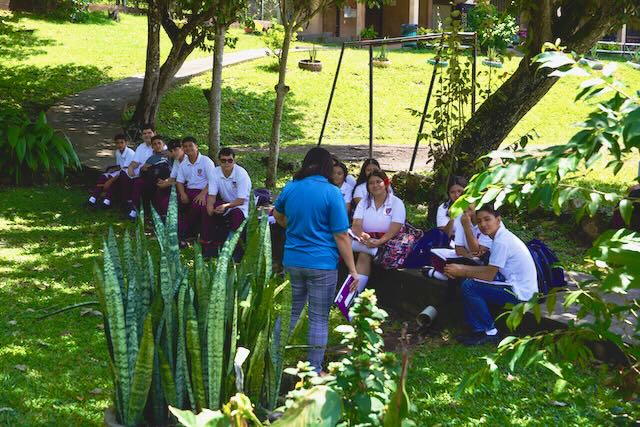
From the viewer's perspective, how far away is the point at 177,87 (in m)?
22.4

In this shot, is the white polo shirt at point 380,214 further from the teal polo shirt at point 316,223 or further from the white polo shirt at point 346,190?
the teal polo shirt at point 316,223

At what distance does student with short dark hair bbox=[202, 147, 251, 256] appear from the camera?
34.3 ft

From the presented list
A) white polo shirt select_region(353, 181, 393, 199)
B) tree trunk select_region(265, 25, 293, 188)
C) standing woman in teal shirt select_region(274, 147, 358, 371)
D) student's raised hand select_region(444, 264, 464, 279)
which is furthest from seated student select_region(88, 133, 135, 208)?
standing woman in teal shirt select_region(274, 147, 358, 371)

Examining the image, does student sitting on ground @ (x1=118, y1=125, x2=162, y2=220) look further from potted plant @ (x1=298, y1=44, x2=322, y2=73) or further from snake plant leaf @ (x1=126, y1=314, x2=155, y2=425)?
potted plant @ (x1=298, y1=44, x2=322, y2=73)

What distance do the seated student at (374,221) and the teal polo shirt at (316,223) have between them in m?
2.21

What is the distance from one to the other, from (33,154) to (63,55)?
36.5 ft

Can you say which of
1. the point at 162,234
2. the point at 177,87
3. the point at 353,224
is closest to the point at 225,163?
the point at 353,224

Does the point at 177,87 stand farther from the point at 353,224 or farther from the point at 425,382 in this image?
the point at 425,382

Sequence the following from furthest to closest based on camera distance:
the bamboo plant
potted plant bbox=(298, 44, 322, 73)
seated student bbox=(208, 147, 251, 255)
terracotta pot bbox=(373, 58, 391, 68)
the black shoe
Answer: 1. terracotta pot bbox=(373, 58, 391, 68)
2. potted plant bbox=(298, 44, 322, 73)
3. seated student bbox=(208, 147, 251, 255)
4. the black shoe
5. the bamboo plant

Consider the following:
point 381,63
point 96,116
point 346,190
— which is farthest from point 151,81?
point 381,63

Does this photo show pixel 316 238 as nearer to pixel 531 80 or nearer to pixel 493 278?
pixel 493 278

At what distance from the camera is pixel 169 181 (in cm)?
1175

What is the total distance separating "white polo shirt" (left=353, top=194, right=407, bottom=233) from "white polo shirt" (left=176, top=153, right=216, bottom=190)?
2.91 m

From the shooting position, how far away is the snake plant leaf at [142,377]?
438 cm
